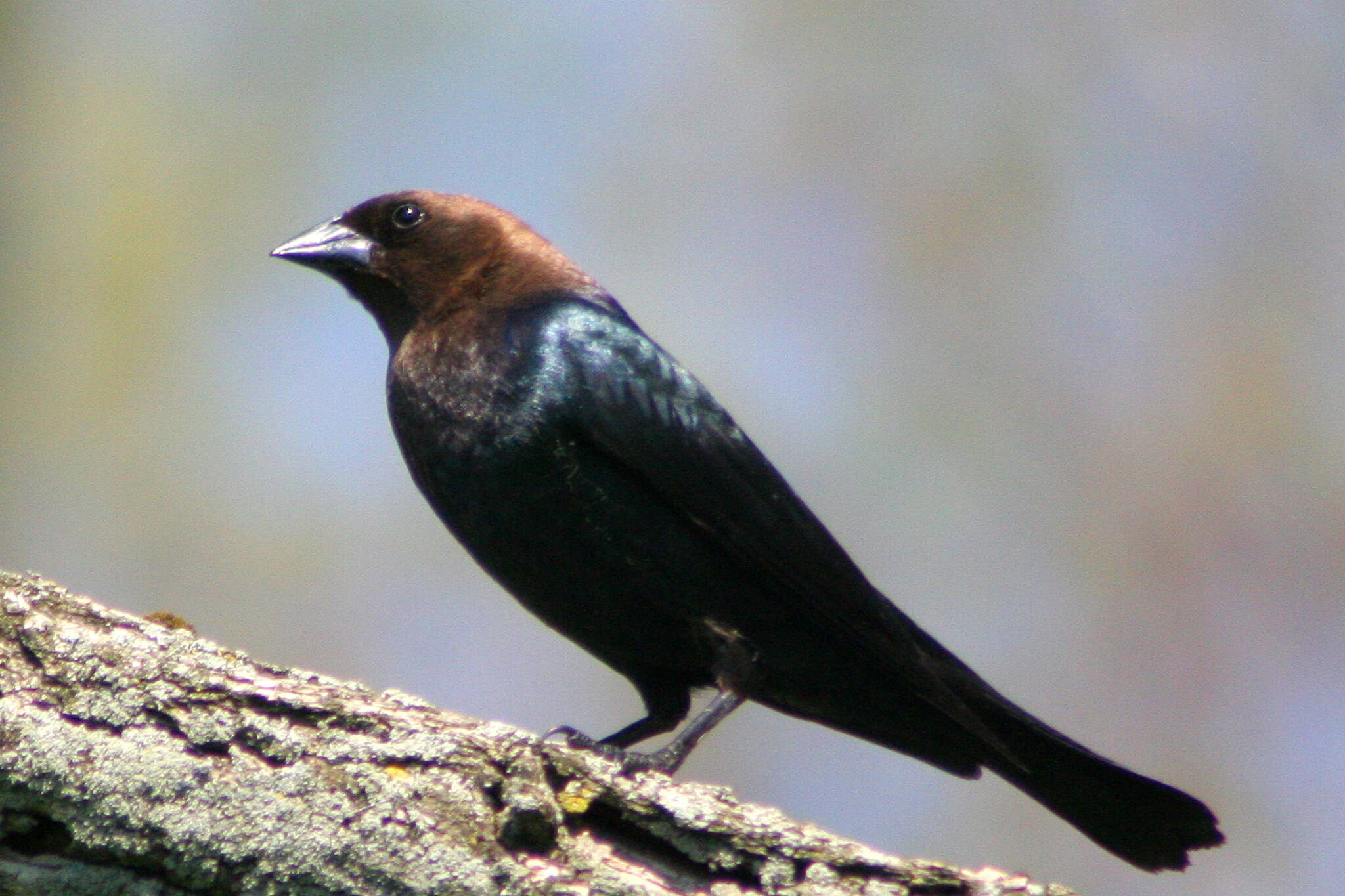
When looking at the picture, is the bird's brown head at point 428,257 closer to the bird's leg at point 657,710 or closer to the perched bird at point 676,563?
the perched bird at point 676,563

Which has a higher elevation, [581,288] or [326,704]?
[581,288]

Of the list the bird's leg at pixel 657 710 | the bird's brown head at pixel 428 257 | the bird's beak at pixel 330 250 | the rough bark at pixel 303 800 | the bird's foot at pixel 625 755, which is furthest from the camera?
the bird's beak at pixel 330 250

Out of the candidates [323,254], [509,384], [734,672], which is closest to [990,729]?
[734,672]

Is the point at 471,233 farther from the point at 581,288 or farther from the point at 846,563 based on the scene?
the point at 846,563

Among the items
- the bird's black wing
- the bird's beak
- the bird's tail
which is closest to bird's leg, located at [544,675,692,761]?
the bird's black wing

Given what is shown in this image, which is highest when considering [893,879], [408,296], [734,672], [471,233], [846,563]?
[471,233]

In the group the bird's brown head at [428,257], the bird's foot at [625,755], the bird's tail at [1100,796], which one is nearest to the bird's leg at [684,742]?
the bird's foot at [625,755]

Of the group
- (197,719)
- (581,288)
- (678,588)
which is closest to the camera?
(197,719)
